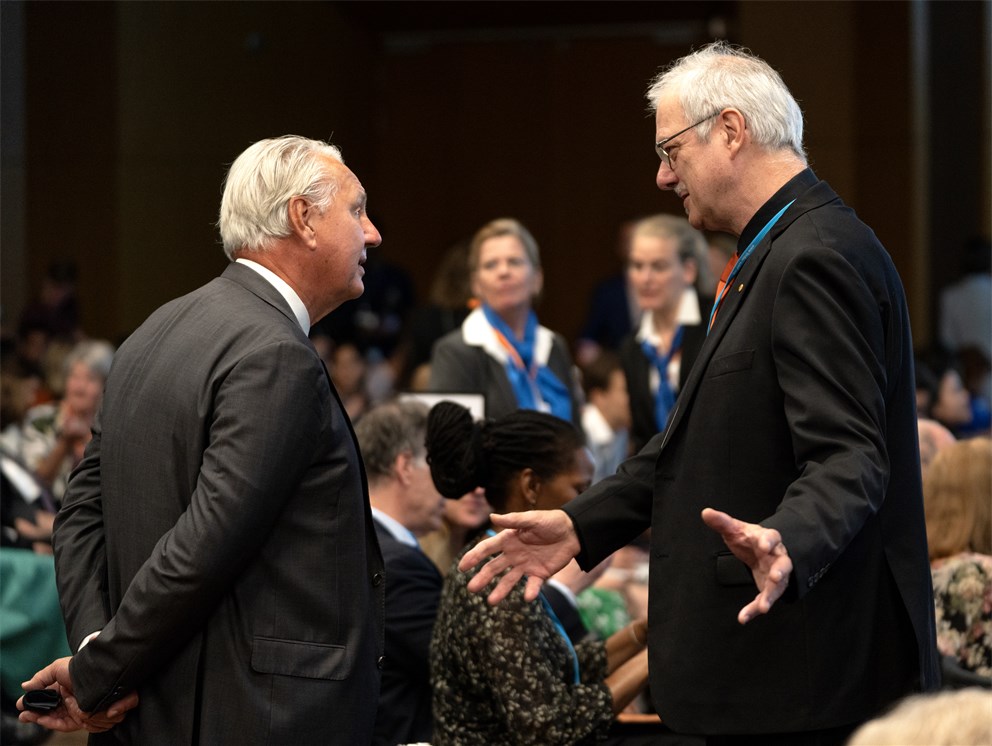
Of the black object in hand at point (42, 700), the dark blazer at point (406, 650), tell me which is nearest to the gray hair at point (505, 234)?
the dark blazer at point (406, 650)

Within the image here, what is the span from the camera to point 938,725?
1270 mm

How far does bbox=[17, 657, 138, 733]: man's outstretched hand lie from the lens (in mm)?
2250

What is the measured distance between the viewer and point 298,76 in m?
11.5

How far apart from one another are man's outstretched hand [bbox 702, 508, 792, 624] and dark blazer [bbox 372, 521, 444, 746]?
1423 mm

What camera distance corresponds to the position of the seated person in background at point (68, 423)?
5.63 m

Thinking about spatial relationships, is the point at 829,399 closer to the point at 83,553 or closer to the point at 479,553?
the point at 479,553

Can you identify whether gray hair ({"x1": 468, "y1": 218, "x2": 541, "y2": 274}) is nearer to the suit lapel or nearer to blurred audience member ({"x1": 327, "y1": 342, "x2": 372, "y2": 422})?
blurred audience member ({"x1": 327, "y1": 342, "x2": 372, "y2": 422})

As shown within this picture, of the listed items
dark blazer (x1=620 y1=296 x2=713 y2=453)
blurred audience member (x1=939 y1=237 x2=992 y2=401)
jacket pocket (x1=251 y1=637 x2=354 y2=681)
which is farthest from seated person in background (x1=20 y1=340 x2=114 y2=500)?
blurred audience member (x1=939 y1=237 x2=992 y2=401)

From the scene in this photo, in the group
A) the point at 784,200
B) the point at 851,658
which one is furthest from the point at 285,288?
the point at 851,658

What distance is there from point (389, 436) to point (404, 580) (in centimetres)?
53

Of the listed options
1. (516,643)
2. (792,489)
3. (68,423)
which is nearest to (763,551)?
(792,489)

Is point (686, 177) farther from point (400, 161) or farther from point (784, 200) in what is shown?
point (400, 161)

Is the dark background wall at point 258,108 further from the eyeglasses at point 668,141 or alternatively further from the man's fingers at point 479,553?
the man's fingers at point 479,553

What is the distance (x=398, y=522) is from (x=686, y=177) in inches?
61.4
